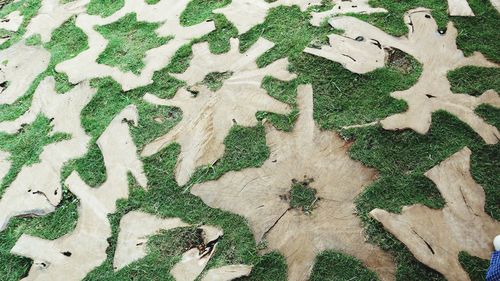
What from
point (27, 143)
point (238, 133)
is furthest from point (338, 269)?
point (27, 143)

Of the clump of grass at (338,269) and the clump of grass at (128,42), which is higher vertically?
the clump of grass at (128,42)

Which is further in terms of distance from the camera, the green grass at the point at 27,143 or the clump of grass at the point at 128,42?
the clump of grass at the point at 128,42

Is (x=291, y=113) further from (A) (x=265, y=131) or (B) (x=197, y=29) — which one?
(B) (x=197, y=29)

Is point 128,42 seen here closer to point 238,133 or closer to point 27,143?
point 27,143

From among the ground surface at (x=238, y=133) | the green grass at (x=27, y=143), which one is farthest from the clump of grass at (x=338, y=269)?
the green grass at (x=27, y=143)

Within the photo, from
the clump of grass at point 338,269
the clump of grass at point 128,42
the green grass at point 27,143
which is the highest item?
the clump of grass at point 128,42

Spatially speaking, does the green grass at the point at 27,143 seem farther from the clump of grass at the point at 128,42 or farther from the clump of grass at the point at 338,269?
the clump of grass at the point at 338,269

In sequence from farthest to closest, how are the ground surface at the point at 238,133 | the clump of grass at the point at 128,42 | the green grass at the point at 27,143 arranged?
the clump of grass at the point at 128,42 → the green grass at the point at 27,143 → the ground surface at the point at 238,133

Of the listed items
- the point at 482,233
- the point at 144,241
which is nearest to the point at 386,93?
the point at 482,233

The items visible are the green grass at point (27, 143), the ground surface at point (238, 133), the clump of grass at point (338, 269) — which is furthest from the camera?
the green grass at point (27, 143)
